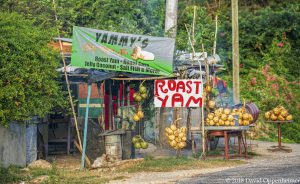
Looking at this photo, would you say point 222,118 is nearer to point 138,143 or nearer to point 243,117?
point 243,117

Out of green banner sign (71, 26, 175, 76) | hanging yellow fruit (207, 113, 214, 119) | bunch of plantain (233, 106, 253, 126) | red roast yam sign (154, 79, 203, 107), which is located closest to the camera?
green banner sign (71, 26, 175, 76)

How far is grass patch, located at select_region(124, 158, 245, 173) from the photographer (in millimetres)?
15047

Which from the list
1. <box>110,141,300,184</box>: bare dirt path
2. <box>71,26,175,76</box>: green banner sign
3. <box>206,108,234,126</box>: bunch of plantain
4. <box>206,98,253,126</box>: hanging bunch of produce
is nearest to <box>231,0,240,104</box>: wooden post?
<box>206,98,253,126</box>: hanging bunch of produce

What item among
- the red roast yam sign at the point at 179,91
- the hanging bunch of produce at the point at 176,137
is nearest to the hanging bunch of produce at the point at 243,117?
the red roast yam sign at the point at 179,91

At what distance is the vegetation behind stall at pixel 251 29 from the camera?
25.7m

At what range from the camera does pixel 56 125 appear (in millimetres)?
18750

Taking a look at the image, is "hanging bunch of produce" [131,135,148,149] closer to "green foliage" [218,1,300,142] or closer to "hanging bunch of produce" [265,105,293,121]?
"hanging bunch of produce" [265,105,293,121]

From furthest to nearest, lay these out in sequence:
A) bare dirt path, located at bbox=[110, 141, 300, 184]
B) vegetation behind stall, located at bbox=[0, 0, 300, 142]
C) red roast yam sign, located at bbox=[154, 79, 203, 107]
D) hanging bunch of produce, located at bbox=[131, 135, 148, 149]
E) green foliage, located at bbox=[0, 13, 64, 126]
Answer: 1. vegetation behind stall, located at bbox=[0, 0, 300, 142]
2. red roast yam sign, located at bbox=[154, 79, 203, 107]
3. hanging bunch of produce, located at bbox=[131, 135, 148, 149]
4. green foliage, located at bbox=[0, 13, 64, 126]
5. bare dirt path, located at bbox=[110, 141, 300, 184]

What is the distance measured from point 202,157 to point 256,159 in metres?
1.59

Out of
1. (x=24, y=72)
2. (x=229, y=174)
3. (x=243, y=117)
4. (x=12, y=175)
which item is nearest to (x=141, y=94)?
(x=243, y=117)

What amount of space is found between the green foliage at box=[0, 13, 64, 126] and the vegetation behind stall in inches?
317

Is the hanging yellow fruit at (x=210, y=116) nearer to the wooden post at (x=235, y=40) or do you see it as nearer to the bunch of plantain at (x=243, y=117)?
the bunch of plantain at (x=243, y=117)

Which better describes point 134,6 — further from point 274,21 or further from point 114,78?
point 114,78

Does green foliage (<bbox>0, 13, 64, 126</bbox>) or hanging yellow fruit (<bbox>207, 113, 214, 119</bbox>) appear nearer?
green foliage (<bbox>0, 13, 64, 126</bbox>)
